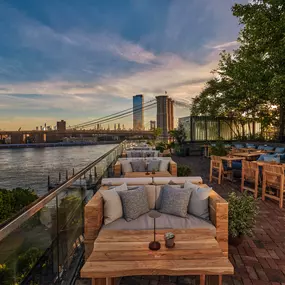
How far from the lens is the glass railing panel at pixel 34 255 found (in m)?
1.69

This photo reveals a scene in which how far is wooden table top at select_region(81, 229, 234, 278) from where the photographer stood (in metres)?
1.33

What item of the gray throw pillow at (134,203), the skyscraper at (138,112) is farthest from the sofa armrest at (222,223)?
the skyscraper at (138,112)

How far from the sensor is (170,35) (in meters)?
9.73

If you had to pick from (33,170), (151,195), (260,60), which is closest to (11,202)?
(151,195)

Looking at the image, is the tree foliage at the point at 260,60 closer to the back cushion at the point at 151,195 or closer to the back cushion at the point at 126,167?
the back cushion at the point at 126,167

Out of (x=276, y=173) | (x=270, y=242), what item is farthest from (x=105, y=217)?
(x=276, y=173)

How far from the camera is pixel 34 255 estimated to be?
2.14 meters

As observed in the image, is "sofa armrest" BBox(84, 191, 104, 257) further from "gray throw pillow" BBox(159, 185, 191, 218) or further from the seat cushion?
"gray throw pillow" BBox(159, 185, 191, 218)

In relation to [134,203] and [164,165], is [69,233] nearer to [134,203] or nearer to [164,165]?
[134,203]

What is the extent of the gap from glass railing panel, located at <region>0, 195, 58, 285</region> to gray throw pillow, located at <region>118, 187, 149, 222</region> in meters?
0.70

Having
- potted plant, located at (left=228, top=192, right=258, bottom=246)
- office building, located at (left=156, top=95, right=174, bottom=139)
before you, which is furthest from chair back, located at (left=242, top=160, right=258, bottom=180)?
office building, located at (left=156, top=95, right=174, bottom=139)

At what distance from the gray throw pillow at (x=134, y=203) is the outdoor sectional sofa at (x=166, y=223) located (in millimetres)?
54

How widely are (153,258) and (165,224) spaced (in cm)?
76

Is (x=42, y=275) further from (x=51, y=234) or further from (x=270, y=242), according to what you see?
(x=270, y=242)
